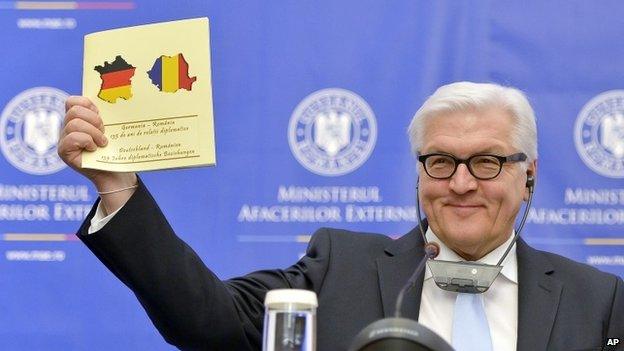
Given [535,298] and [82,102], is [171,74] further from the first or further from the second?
[535,298]

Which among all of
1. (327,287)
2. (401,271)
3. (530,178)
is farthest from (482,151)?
(327,287)

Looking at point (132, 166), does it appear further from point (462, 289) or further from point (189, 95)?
point (462, 289)

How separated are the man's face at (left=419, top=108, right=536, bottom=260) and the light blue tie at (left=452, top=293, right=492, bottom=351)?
6.3 inches

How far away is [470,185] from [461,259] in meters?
0.21

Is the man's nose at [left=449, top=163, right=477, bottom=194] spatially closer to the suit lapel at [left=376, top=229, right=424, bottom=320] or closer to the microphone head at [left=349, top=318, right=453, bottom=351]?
the suit lapel at [left=376, top=229, right=424, bottom=320]

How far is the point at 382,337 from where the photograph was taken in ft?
4.50

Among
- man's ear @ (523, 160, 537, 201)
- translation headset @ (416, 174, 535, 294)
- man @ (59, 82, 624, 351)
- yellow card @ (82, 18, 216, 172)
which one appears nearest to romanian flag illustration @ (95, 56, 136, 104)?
yellow card @ (82, 18, 216, 172)

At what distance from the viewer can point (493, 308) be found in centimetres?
246

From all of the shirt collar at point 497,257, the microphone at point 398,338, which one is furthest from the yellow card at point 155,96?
the shirt collar at point 497,257

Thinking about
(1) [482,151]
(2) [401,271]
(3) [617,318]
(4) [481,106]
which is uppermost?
(4) [481,106]

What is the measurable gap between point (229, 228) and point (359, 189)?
0.39 meters

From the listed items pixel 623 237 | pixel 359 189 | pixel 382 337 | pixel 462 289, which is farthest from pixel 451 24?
pixel 382 337

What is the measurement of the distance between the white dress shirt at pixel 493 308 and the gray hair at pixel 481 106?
0.93ft

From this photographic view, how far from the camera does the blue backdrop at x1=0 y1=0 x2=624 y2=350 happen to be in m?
3.21
